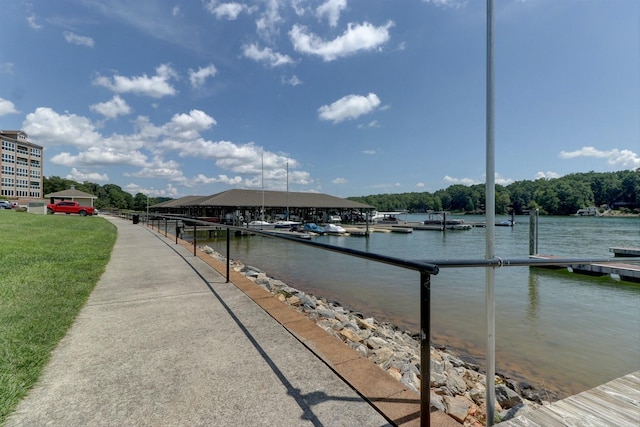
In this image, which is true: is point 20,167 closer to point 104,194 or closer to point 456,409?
point 104,194

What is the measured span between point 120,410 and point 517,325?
897 cm

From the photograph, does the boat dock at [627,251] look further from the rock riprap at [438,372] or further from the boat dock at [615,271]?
the rock riprap at [438,372]

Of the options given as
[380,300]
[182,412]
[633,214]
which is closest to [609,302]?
[380,300]

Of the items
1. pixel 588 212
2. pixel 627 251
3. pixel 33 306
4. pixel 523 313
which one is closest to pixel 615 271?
pixel 627 251

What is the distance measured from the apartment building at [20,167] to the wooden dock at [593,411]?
84.1m

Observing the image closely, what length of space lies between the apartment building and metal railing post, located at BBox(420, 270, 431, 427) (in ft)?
275

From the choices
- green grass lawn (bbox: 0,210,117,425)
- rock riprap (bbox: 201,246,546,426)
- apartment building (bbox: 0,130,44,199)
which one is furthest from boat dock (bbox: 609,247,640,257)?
apartment building (bbox: 0,130,44,199)

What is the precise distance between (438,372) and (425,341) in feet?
11.6

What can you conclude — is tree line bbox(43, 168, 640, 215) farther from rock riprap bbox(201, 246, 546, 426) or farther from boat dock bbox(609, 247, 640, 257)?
rock riprap bbox(201, 246, 546, 426)

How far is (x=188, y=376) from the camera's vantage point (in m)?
2.24

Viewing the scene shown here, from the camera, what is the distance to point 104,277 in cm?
548

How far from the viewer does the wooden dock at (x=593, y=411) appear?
1.57 m

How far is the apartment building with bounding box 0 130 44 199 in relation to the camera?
63812 mm

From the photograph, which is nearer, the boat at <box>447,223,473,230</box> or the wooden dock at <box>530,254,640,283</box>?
the wooden dock at <box>530,254,640,283</box>
